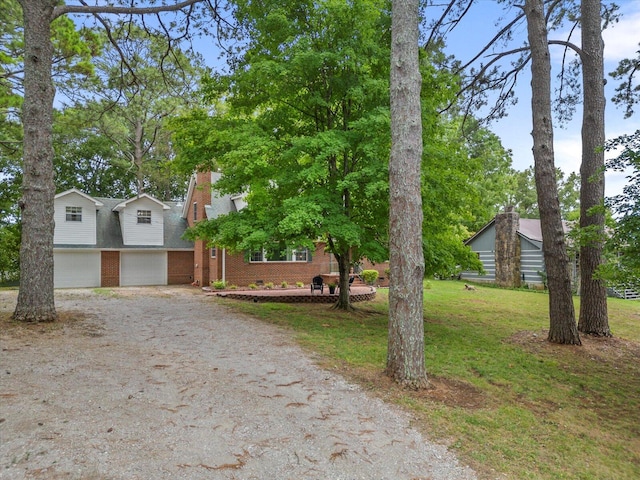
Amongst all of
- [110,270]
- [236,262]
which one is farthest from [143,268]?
[236,262]

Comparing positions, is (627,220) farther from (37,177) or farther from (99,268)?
(99,268)

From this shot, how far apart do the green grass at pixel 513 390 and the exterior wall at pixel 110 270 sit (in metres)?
11.5

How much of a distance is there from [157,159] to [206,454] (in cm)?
2910

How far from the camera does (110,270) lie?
61.1 feet

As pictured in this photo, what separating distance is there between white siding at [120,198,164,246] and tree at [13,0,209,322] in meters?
11.3

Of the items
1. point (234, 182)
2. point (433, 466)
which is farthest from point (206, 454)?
point (234, 182)

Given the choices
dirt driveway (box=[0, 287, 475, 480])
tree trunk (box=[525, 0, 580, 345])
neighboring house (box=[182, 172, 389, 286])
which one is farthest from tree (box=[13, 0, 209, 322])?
tree trunk (box=[525, 0, 580, 345])

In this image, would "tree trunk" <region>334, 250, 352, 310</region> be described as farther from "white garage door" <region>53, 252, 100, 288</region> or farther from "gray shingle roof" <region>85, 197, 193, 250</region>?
"white garage door" <region>53, 252, 100, 288</region>

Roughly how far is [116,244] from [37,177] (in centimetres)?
1157

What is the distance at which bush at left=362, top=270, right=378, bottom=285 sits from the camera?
20344 millimetres

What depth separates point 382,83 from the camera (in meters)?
8.39

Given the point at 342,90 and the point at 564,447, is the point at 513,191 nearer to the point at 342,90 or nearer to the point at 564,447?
the point at 342,90

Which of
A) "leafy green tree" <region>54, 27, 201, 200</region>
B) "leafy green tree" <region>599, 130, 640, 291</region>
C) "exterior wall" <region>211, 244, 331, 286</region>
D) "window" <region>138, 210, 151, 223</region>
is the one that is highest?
"leafy green tree" <region>54, 27, 201, 200</region>

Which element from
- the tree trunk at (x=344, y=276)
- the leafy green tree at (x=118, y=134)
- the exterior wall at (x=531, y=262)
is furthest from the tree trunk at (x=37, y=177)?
the exterior wall at (x=531, y=262)
